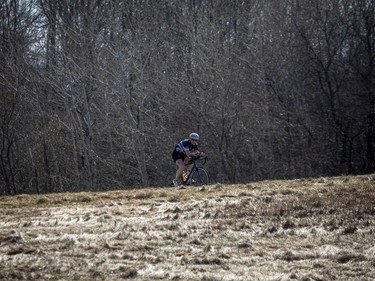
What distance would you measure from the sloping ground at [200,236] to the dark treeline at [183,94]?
13769 mm

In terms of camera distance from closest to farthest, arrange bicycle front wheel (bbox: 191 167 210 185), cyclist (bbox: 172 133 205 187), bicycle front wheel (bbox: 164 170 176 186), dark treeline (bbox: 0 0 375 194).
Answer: cyclist (bbox: 172 133 205 187)
bicycle front wheel (bbox: 191 167 210 185)
bicycle front wheel (bbox: 164 170 176 186)
dark treeline (bbox: 0 0 375 194)

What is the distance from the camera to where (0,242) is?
338 inches

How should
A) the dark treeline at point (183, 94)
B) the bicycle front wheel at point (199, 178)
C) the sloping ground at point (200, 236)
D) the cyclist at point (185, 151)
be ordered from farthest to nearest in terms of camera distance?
the dark treeline at point (183, 94)
the bicycle front wheel at point (199, 178)
the cyclist at point (185, 151)
the sloping ground at point (200, 236)

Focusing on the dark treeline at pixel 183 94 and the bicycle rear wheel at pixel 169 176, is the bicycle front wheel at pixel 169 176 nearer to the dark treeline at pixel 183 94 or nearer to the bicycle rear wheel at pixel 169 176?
the bicycle rear wheel at pixel 169 176

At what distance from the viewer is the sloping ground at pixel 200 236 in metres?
6.71

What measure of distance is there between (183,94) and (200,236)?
19.9 m

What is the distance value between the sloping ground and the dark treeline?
542 inches

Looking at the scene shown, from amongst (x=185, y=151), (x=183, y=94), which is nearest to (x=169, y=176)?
(x=183, y=94)

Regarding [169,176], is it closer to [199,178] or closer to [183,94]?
[183,94]

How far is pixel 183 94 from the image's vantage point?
28.4 meters

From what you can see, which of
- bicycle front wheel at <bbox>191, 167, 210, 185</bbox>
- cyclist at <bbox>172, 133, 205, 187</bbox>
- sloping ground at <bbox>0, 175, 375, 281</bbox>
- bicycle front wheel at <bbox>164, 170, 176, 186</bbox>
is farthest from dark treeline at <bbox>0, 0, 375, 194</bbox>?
sloping ground at <bbox>0, 175, 375, 281</bbox>

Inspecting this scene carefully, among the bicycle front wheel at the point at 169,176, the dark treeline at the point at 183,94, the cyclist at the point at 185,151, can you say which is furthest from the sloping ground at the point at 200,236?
the dark treeline at the point at 183,94

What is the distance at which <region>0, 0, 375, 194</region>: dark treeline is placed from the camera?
27891 mm

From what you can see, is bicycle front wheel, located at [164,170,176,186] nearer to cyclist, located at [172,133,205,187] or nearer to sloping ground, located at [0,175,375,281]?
cyclist, located at [172,133,205,187]
